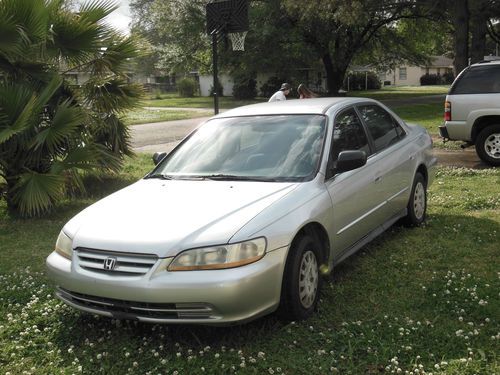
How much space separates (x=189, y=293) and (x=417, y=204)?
146 inches

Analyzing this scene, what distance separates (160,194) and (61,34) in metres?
4.36

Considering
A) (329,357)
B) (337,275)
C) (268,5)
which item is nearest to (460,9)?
(268,5)

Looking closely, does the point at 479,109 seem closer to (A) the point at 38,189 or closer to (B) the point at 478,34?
(A) the point at 38,189

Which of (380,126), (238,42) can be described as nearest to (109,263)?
(380,126)

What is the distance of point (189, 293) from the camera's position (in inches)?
135

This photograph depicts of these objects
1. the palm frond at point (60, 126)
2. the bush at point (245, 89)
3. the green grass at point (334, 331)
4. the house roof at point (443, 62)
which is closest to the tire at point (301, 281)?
the green grass at point (334, 331)

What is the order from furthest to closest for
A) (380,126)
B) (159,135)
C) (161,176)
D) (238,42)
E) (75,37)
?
(159,135), (238,42), (75,37), (380,126), (161,176)

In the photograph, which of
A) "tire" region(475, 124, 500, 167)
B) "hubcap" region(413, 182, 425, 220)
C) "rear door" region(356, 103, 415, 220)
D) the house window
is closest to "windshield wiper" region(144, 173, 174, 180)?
"rear door" region(356, 103, 415, 220)

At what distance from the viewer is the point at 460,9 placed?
68.7 feet

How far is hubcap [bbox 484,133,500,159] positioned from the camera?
1010 centimetres

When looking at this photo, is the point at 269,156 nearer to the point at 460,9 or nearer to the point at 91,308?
the point at 91,308

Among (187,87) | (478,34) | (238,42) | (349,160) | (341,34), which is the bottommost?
(349,160)

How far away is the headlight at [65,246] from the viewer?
3.94m

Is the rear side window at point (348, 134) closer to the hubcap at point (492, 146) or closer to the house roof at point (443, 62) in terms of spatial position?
the hubcap at point (492, 146)
